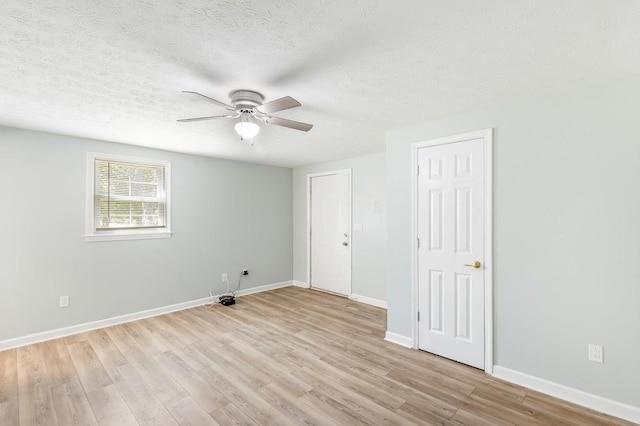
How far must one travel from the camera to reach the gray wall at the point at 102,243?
313cm

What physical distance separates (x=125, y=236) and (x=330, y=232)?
3.10 meters

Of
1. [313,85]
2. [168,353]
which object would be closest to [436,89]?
[313,85]

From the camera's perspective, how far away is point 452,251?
279 cm

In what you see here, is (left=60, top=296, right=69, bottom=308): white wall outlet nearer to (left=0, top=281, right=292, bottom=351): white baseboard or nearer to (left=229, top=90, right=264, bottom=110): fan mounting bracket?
(left=0, top=281, right=292, bottom=351): white baseboard

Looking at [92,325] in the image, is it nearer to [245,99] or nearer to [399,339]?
[245,99]

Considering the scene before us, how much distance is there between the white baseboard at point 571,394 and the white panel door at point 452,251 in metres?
0.21

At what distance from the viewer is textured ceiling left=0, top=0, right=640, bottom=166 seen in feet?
4.51

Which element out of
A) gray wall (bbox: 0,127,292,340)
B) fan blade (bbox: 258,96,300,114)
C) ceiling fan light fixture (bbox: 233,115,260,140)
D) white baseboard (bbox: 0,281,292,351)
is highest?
fan blade (bbox: 258,96,300,114)

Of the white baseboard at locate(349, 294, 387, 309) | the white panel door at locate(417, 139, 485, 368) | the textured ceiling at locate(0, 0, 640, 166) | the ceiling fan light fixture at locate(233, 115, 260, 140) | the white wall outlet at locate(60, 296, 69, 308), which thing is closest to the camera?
the textured ceiling at locate(0, 0, 640, 166)

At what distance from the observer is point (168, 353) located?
295 centimetres

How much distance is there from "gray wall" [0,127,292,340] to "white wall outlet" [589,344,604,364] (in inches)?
175

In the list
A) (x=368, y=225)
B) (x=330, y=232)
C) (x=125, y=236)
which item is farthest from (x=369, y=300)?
(x=125, y=236)

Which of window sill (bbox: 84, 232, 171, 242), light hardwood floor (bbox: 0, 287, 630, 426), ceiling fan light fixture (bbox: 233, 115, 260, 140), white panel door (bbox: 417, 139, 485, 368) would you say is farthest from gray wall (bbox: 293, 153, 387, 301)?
window sill (bbox: 84, 232, 171, 242)

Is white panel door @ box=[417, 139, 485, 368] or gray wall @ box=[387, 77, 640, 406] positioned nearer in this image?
gray wall @ box=[387, 77, 640, 406]
